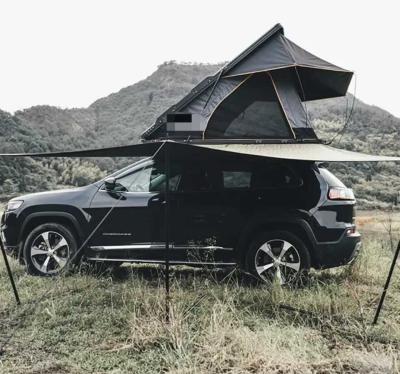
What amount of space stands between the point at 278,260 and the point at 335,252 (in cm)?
72

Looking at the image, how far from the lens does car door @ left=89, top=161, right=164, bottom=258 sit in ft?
21.7

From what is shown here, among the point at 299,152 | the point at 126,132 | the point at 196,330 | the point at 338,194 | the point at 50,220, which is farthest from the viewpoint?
the point at 126,132

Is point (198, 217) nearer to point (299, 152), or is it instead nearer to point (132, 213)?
point (132, 213)

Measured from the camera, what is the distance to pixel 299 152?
6051mm

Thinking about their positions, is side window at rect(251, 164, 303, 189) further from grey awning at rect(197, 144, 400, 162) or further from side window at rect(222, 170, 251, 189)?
grey awning at rect(197, 144, 400, 162)

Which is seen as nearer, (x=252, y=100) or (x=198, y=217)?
(x=198, y=217)

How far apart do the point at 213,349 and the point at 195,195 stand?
8.99 ft

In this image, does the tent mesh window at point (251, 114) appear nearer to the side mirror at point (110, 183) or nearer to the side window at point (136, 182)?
the side window at point (136, 182)

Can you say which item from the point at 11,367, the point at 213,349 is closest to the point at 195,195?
the point at 213,349

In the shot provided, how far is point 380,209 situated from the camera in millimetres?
24766

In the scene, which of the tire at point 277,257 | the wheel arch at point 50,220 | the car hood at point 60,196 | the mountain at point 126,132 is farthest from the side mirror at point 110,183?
the mountain at point 126,132

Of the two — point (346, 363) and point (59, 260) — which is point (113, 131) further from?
point (346, 363)

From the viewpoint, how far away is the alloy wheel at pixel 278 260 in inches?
244

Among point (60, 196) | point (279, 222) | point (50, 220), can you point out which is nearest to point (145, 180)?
point (60, 196)
